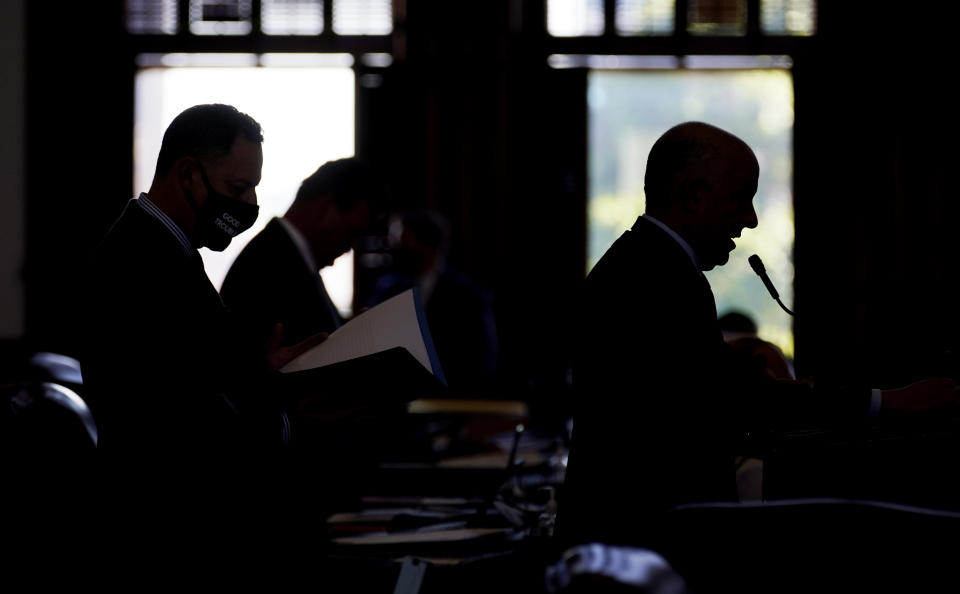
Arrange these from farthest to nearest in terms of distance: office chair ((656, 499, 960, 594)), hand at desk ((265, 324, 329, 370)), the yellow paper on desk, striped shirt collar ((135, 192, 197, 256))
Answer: hand at desk ((265, 324, 329, 370)) < the yellow paper on desk < striped shirt collar ((135, 192, 197, 256)) < office chair ((656, 499, 960, 594))

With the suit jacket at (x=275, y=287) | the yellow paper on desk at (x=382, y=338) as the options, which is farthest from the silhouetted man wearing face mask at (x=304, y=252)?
the yellow paper on desk at (x=382, y=338)

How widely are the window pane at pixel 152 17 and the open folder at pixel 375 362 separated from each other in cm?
406

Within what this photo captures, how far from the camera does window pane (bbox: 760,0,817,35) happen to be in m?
5.28

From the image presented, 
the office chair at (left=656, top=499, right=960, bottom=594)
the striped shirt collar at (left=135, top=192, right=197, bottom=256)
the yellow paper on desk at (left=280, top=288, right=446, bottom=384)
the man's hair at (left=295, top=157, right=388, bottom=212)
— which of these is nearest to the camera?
the office chair at (left=656, top=499, right=960, bottom=594)

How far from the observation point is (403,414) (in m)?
3.37

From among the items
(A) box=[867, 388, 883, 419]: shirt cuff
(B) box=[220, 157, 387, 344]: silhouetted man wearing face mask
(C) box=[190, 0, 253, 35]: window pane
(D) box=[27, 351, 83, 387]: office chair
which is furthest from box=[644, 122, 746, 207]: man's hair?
(C) box=[190, 0, 253, 35]: window pane

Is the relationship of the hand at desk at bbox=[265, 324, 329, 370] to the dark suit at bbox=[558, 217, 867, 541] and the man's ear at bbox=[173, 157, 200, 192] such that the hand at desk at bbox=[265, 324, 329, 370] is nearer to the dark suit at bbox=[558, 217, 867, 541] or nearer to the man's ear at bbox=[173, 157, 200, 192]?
the man's ear at bbox=[173, 157, 200, 192]

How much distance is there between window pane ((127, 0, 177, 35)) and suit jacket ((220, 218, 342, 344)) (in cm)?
332

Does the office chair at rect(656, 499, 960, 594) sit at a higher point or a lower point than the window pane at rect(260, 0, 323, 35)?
lower

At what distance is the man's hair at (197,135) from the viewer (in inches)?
68.9

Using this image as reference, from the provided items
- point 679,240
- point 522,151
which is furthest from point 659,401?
point 522,151

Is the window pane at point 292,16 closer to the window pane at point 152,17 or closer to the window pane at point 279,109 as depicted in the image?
the window pane at point 279,109

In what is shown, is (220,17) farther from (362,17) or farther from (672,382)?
(672,382)

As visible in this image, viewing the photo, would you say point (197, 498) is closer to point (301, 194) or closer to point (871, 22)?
point (301, 194)
